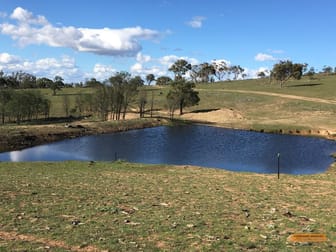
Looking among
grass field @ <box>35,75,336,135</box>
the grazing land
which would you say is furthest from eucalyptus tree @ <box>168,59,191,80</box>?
the grazing land

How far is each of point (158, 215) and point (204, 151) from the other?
39.3 m

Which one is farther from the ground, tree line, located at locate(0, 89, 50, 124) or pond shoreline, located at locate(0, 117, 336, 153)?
tree line, located at locate(0, 89, 50, 124)

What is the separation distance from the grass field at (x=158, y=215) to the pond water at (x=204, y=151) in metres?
20.0

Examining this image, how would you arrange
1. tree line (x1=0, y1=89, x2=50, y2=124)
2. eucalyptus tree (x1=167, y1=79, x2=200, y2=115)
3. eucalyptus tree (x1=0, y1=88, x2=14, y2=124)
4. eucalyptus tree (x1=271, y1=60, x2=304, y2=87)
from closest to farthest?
tree line (x1=0, y1=89, x2=50, y2=124) → eucalyptus tree (x1=0, y1=88, x2=14, y2=124) → eucalyptus tree (x1=167, y1=79, x2=200, y2=115) → eucalyptus tree (x1=271, y1=60, x2=304, y2=87)

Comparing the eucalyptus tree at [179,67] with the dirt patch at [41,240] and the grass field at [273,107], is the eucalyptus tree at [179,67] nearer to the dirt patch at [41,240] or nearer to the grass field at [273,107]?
the grass field at [273,107]

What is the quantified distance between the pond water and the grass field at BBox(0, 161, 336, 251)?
19970 millimetres

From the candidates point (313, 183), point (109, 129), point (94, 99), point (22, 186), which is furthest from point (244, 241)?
point (94, 99)

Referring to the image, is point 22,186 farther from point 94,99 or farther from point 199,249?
point 94,99

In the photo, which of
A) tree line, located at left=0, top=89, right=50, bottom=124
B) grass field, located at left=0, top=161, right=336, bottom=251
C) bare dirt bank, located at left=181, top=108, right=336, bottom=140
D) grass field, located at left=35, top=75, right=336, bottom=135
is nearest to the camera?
grass field, located at left=0, top=161, right=336, bottom=251

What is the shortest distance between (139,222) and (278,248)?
14.3 ft

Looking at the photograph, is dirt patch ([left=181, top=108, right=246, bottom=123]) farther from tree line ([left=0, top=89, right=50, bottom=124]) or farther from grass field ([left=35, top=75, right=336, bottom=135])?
tree line ([left=0, top=89, right=50, bottom=124])

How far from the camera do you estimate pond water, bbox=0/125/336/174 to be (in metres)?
42.7

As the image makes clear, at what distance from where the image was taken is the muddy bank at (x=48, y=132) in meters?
57.1

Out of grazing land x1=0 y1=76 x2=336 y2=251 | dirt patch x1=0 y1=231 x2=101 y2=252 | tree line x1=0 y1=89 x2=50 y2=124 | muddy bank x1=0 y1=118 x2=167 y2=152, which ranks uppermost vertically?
tree line x1=0 y1=89 x2=50 y2=124
